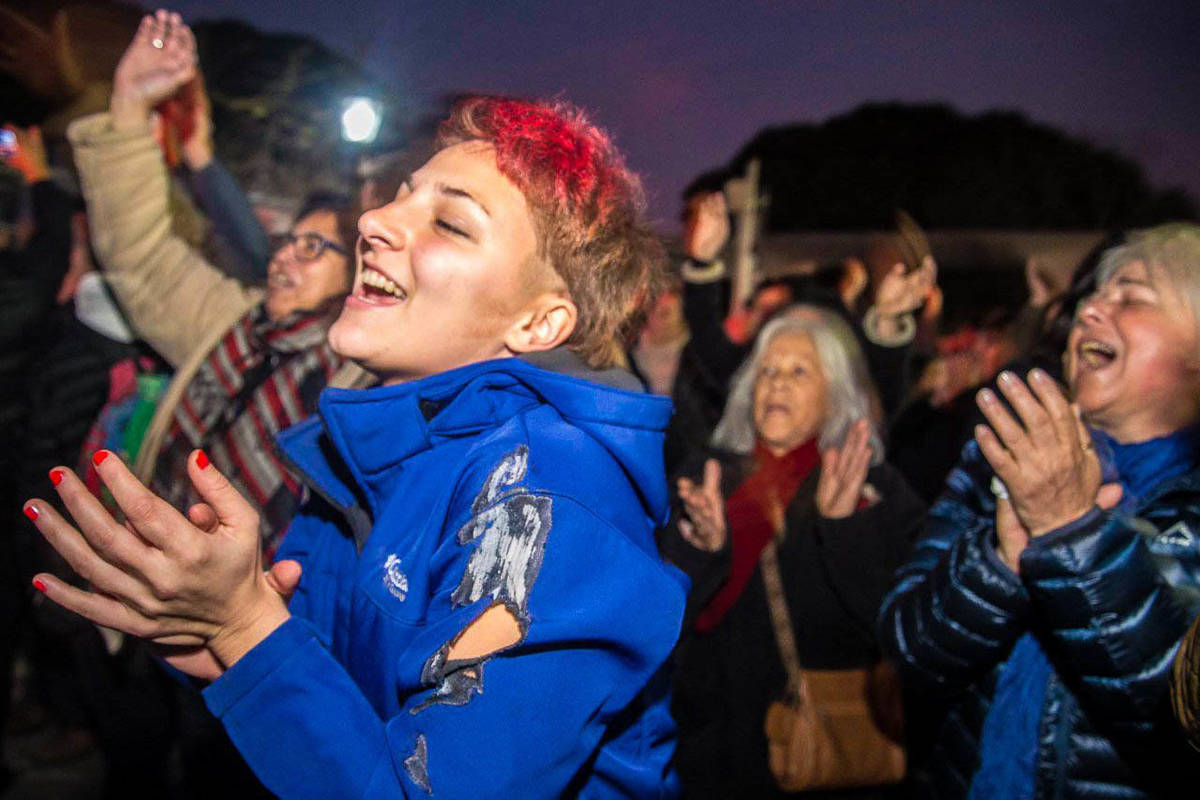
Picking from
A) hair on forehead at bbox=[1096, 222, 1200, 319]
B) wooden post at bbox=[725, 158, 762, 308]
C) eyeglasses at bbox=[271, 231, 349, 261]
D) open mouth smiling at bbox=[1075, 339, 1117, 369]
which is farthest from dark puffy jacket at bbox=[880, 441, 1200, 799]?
wooden post at bbox=[725, 158, 762, 308]

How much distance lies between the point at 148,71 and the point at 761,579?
2513mm

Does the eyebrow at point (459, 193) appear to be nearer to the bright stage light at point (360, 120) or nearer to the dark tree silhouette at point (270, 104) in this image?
the bright stage light at point (360, 120)

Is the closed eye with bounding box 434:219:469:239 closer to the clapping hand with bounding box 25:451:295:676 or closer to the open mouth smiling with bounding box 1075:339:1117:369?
the clapping hand with bounding box 25:451:295:676

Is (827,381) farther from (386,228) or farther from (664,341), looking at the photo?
(664,341)

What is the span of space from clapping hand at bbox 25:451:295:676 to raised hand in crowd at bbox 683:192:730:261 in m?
2.66

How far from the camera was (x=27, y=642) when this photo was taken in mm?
4016

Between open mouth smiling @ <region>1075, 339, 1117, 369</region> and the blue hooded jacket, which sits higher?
open mouth smiling @ <region>1075, 339, 1117, 369</region>

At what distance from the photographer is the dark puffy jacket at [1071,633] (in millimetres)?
1386

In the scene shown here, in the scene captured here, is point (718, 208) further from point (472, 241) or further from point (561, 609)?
point (561, 609)

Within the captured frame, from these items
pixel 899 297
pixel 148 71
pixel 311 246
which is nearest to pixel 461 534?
pixel 311 246

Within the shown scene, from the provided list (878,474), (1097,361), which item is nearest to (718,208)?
(878,474)

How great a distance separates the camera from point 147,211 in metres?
2.52

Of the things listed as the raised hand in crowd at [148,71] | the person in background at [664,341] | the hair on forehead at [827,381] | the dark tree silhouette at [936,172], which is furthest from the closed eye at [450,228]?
the dark tree silhouette at [936,172]

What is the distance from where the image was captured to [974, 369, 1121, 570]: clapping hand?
1.36 metres
